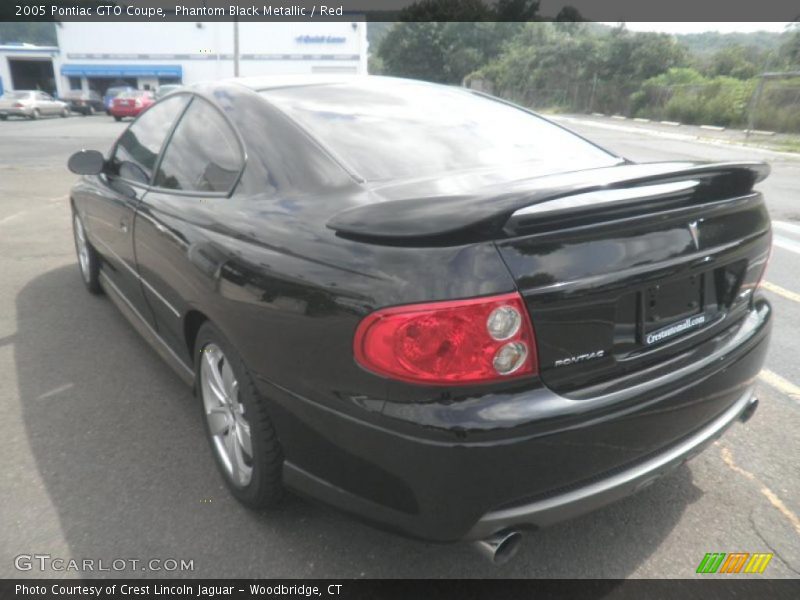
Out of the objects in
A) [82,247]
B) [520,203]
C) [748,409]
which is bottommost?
[82,247]

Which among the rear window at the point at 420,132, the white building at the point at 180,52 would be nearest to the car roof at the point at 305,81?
the rear window at the point at 420,132

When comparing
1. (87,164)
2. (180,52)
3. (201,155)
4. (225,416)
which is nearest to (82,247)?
(87,164)

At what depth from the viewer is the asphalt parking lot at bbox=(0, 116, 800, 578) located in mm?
2152

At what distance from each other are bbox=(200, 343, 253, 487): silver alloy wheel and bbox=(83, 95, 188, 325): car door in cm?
80

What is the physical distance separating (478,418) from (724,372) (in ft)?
3.27

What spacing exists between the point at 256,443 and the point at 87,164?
2.36 meters

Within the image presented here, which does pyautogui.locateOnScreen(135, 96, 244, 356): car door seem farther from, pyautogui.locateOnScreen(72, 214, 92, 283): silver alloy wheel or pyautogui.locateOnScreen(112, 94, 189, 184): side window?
pyautogui.locateOnScreen(72, 214, 92, 283): silver alloy wheel

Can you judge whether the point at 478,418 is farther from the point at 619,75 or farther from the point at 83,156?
the point at 619,75

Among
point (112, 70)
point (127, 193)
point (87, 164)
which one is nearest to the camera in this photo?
point (127, 193)

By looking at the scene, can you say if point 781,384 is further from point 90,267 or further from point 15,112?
point 15,112

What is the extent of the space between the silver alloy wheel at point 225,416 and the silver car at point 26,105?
33.6 metres

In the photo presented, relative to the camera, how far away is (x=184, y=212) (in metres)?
2.58

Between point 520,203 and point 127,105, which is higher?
point 520,203

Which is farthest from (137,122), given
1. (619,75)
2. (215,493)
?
(619,75)
